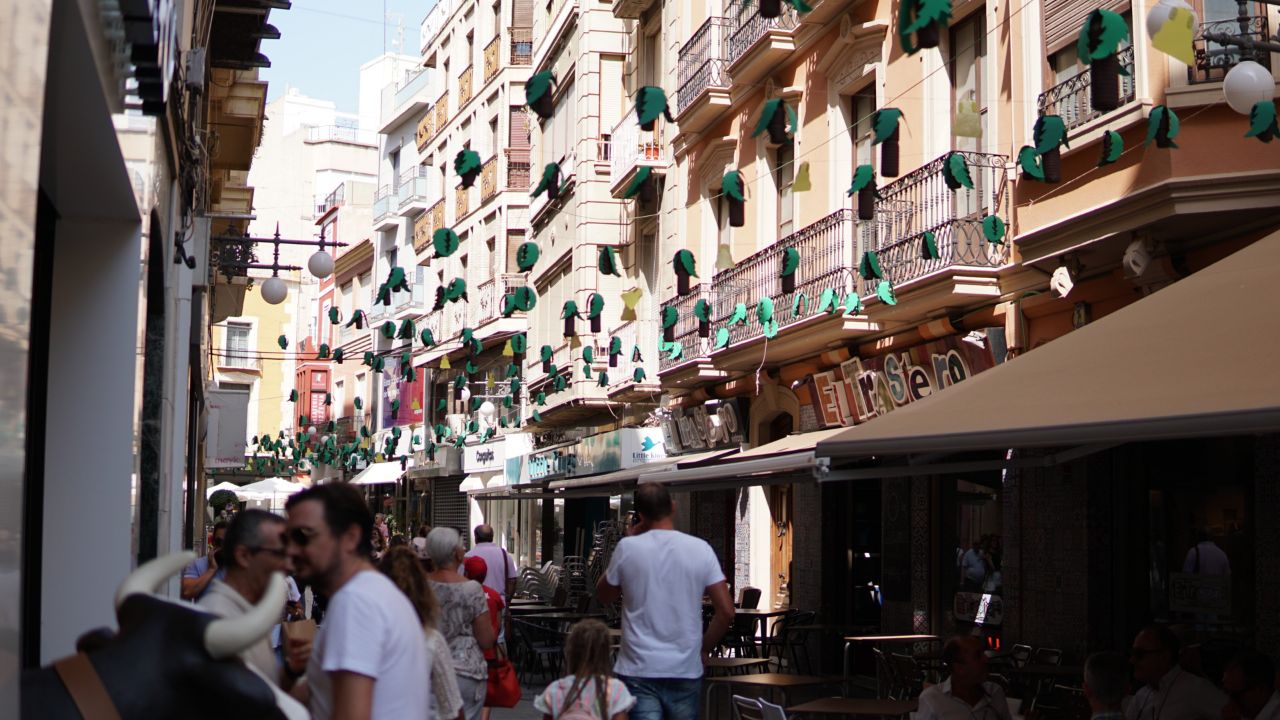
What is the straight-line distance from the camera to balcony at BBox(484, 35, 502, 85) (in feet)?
133

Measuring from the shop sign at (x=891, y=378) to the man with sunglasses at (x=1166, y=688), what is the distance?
23.6ft

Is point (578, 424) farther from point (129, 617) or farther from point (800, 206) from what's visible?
point (129, 617)

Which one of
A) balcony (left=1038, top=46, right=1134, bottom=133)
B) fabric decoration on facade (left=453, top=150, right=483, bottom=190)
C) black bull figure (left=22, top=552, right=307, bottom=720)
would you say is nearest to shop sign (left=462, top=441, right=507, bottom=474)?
balcony (left=1038, top=46, right=1134, bottom=133)

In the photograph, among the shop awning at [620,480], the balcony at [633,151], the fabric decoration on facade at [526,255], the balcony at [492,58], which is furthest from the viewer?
the balcony at [492,58]

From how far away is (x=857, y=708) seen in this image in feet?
32.4

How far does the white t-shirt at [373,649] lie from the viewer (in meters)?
4.06

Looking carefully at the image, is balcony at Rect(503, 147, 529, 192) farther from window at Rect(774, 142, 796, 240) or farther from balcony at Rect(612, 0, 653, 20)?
window at Rect(774, 142, 796, 240)

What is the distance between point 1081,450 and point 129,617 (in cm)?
743

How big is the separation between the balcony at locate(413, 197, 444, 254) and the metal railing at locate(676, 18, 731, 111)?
21203mm

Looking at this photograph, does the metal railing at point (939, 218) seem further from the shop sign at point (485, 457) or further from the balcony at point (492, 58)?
the balcony at point (492, 58)

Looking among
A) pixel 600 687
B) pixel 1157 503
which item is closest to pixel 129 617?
pixel 600 687

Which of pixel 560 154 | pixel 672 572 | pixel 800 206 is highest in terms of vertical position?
pixel 560 154

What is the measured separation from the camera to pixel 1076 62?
1430 cm

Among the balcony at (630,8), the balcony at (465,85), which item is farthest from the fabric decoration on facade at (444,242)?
the balcony at (465,85)
